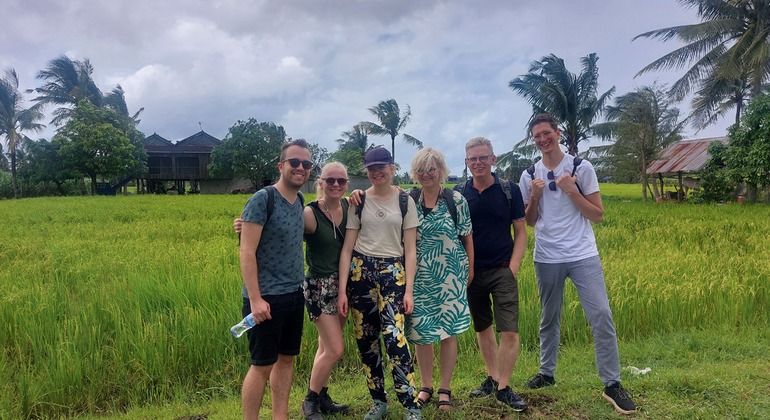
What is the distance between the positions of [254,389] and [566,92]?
85.1 feet

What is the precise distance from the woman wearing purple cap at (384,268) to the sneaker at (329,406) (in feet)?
0.92

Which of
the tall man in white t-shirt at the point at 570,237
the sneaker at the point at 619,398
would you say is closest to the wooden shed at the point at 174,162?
the tall man in white t-shirt at the point at 570,237

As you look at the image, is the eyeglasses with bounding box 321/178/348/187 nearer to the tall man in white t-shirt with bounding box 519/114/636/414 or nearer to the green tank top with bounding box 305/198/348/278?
the green tank top with bounding box 305/198/348/278

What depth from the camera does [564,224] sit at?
290 centimetres

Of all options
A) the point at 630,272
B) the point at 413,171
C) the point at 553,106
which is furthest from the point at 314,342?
the point at 553,106

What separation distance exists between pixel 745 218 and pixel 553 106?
15634mm

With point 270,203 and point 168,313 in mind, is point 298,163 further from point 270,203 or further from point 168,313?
point 168,313

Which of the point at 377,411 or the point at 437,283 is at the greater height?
the point at 437,283

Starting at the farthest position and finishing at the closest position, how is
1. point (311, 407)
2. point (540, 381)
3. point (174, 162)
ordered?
point (174, 162) < point (540, 381) < point (311, 407)

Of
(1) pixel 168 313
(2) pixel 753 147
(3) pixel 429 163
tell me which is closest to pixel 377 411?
(3) pixel 429 163

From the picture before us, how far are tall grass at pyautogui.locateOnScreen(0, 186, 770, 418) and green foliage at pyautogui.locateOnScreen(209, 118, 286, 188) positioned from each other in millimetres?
28448

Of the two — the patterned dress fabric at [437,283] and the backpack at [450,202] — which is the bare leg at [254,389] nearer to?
the patterned dress fabric at [437,283]

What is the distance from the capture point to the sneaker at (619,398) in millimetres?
2721

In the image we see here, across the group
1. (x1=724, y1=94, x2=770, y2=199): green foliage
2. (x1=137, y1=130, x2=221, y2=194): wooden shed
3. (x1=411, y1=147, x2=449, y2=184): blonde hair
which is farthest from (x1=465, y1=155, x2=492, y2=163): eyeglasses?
(x1=137, y1=130, x2=221, y2=194): wooden shed
